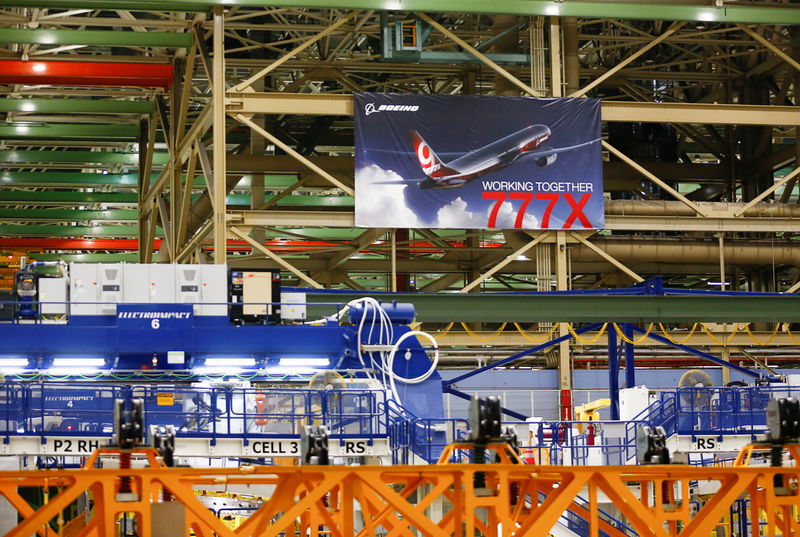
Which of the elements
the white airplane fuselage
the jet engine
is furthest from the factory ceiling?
the jet engine

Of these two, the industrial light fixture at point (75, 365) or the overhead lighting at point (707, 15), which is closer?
the industrial light fixture at point (75, 365)

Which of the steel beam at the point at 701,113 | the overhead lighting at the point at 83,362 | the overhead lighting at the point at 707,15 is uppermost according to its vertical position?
the overhead lighting at the point at 707,15

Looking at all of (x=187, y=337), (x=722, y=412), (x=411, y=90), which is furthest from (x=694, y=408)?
(x=411, y=90)

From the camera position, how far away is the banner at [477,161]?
37.8m

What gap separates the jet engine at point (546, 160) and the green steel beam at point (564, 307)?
688 cm

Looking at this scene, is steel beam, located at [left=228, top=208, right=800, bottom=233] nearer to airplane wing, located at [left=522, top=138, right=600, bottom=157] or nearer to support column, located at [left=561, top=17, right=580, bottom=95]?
airplane wing, located at [left=522, top=138, right=600, bottom=157]

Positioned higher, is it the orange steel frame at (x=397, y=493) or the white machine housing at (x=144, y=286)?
the white machine housing at (x=144, y=286)

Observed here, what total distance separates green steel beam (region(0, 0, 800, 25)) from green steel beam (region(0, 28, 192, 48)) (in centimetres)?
196

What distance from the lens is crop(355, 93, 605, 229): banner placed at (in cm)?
3784

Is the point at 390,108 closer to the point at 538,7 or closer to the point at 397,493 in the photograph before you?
the point at 538,7

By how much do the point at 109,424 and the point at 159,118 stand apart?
23.4 meters

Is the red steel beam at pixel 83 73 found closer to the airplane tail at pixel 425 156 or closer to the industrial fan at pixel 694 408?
the airplane tail at pixel 425 156

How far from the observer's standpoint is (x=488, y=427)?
14.8 m

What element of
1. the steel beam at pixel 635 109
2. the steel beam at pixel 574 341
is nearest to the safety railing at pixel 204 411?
the steel beam at pixel 635 109
